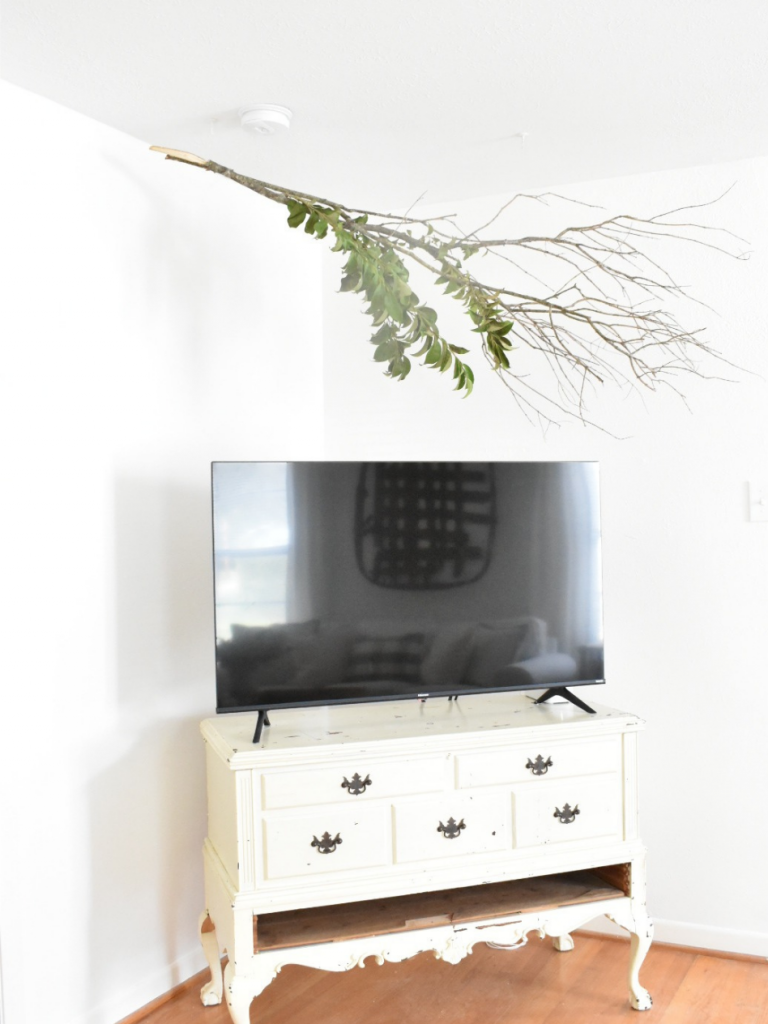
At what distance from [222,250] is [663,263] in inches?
52.7

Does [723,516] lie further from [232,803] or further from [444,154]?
[232,803]

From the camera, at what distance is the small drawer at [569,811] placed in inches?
94.8

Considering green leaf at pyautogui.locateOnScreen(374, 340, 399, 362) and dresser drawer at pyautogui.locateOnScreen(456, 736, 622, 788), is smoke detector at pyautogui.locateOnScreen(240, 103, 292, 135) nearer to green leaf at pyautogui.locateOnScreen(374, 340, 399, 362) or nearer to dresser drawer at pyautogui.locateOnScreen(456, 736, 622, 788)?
green leaf at pyautogui.locateOnScreen(374, 340, 399, 362)

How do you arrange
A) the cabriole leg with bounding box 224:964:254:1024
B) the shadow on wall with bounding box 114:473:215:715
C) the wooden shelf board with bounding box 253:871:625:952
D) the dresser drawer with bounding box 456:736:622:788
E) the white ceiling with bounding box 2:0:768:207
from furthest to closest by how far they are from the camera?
the shadow on wall with bounding box 114:473:215:715, the dresser drawer with bounding box 456:736:622:788, the wooden shelf board with bounding box 253:871:625:952, the cabriole leg with bounding box 224:964:254:1024, the white ceiling with bounding box 2:0:768:207

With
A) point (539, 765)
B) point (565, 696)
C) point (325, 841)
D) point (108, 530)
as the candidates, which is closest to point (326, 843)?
point (325, 841)

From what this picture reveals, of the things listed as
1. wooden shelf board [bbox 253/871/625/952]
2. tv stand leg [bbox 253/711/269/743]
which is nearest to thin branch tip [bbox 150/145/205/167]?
tv stand leg [bbox 253/711/269/743]

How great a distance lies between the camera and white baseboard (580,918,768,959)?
275cm

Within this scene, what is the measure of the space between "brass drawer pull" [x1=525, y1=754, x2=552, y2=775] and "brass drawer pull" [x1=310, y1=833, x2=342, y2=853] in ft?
1.70

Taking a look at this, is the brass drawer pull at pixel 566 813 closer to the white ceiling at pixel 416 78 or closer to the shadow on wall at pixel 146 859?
the shadow on wall at pixel 146 859

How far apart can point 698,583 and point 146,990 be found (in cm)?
192

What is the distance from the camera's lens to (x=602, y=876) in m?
2.60

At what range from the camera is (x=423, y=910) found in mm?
2371

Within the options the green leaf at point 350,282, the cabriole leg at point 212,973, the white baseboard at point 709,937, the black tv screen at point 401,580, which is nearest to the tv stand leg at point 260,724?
the black tv screen at point 401,580

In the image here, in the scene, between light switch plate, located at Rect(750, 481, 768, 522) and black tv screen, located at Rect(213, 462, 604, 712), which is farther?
light switch plate, located at Rect(750, 481, 768, 522)
